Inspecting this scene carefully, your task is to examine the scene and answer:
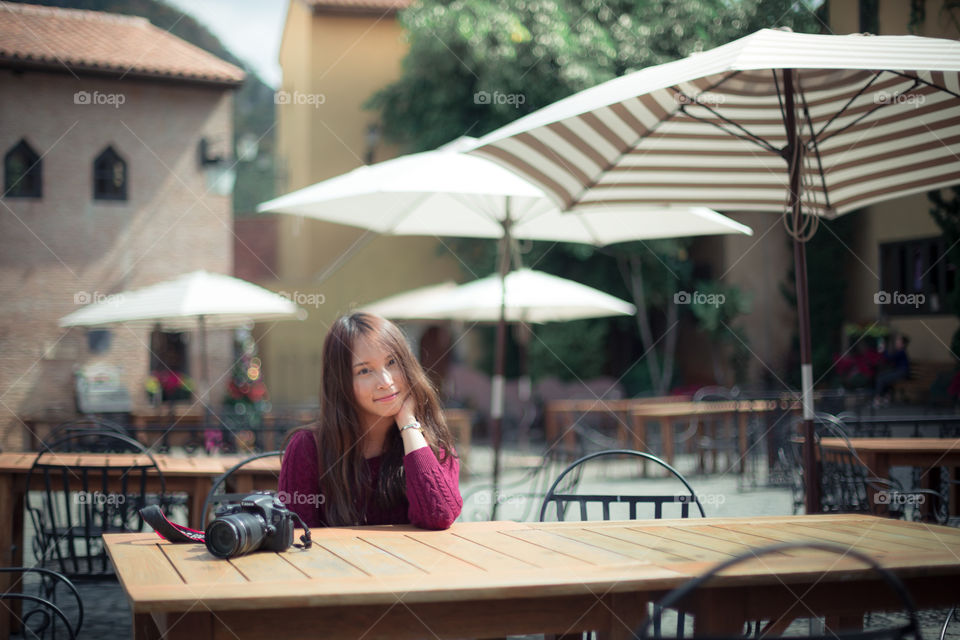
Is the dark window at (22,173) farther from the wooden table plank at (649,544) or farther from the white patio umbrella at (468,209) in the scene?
the wooden table plank at (649,544)

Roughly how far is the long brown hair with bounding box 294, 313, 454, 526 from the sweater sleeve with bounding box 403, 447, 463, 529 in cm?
14

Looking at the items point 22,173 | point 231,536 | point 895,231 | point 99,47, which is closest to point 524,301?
point 231,536

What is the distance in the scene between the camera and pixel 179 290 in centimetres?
945

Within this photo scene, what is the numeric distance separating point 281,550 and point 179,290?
24.7 feet

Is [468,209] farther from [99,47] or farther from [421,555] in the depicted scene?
[99,47]

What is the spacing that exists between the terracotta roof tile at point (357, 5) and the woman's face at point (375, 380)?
19.5m

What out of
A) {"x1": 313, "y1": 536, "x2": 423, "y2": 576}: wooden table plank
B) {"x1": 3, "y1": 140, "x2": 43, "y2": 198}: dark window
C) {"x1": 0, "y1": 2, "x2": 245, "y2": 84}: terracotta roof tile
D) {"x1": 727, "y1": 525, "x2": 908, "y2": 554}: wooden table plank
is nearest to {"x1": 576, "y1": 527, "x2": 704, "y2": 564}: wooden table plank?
{"x1": 727, "y1": 525, "x2": 908, "y2": 554}: wooden table plank

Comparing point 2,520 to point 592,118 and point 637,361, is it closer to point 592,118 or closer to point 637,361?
point 592,118

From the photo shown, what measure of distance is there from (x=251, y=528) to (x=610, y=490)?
306 inches

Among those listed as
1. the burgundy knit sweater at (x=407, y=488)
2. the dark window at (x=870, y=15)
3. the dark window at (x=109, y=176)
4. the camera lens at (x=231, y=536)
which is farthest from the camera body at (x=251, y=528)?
the dark window at (x=109, y=176)

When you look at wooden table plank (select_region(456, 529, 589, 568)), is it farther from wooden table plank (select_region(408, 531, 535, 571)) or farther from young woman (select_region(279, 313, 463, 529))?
young woman (select_region(279, 313, 463, 529))

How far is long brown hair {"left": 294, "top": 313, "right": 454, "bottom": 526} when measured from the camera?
2.95 meters

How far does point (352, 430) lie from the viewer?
9.73 feet

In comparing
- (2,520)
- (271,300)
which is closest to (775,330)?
(271,300)
